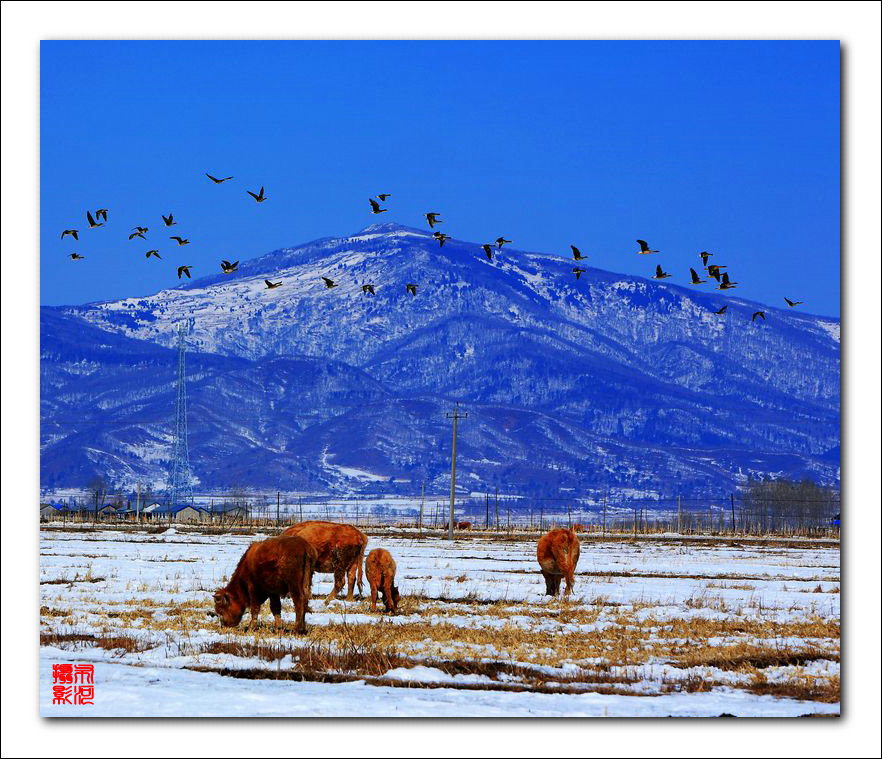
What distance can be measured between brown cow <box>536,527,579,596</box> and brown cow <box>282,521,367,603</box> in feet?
13.6

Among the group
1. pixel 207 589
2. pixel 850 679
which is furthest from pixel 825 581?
pixel 850 679

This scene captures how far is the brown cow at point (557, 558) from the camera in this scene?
92.9 ft

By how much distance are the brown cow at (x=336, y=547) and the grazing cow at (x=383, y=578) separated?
1.25 metres

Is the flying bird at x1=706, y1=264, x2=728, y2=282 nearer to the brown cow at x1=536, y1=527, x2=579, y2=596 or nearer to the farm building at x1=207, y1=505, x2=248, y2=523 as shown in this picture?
the brown cow at x1=536, y1=527, x2=579, y2=596

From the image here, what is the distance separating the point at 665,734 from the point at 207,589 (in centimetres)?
1593

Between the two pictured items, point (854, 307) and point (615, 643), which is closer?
point (854, 307)

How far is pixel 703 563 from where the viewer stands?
156ft

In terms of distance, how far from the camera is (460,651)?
746 inches

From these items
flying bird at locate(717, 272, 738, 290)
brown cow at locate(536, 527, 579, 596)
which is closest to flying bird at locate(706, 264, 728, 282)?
flying bird at locate(717, 272, 738, 290)

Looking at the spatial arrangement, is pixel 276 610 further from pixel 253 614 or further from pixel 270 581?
pixel 270 581

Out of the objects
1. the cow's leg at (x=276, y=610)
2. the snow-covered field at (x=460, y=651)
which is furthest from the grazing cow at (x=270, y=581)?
the snow-covered field at (x=460, y=651)

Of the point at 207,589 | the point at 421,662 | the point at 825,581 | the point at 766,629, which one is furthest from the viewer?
the point at 825,581

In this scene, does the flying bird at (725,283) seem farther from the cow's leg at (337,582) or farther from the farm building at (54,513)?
the farm building at (54,513)

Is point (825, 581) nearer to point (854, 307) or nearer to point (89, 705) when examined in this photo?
point (854, 307)
